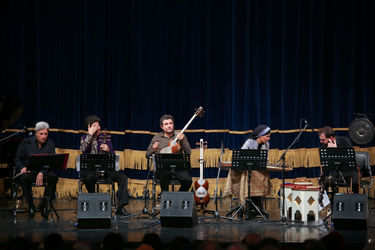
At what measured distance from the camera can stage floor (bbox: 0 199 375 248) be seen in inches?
232

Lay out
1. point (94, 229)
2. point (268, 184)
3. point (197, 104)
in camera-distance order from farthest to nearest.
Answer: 1. point (197, 104)
2. point (268, 184)
3. point (94, 229)

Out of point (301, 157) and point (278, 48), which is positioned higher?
point (278, 48)

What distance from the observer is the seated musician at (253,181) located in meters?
7.48

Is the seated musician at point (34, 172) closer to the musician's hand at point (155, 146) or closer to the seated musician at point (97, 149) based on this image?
the seated musician at point (97, 149)

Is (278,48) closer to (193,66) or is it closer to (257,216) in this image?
Result: (193,66)

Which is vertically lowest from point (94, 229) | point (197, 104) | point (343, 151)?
point (94, 229)

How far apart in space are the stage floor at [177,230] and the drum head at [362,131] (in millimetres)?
1491

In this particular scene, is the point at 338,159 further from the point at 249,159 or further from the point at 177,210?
the point at 177,210

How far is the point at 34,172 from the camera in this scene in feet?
24.8

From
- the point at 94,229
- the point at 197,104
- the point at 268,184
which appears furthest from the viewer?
the point at 197,104

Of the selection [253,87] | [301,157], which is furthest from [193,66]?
[301,157]

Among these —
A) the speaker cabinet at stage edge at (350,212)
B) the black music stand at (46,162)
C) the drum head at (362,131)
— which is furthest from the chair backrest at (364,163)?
the black music stand at (46,162)

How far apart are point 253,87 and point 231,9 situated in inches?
61.4

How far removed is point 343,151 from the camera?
22.6 feet
